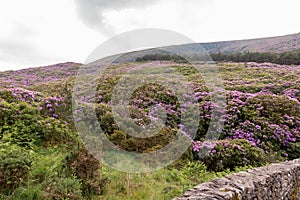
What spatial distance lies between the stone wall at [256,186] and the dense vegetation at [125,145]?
1.39m

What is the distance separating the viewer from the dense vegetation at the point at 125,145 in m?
4.47

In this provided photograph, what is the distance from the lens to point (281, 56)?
34.6 m

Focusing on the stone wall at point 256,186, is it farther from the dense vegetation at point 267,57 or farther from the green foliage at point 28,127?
the dense vegetation at point 267,57

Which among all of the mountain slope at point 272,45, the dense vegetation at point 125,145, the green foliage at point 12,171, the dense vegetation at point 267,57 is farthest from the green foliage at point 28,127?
the mountain slope at point 272,45

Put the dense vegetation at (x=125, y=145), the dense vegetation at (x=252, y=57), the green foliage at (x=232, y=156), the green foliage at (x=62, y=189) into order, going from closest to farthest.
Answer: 1. the green foliage at (x=62, y=189)
2. the dense vegetation at (x=125, y=145)
3. the green foliage at (x=232, y=156)
4. the dense vegetation at (x=252, y=57)

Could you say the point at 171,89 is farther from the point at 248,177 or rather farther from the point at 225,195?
the point at 225,195

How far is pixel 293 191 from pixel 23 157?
5.80m

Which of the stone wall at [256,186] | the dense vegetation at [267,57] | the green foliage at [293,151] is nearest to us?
the stone wall at [256,186]

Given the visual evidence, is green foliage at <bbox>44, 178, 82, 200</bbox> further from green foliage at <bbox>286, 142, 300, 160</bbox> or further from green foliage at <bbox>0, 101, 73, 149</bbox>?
green foliage at <bbox>286, 142, 300, 160</bbox>

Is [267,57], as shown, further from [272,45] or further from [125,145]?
[272,45]

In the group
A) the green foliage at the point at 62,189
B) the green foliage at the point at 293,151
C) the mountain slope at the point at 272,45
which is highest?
the mountain slope at the point at 272,45

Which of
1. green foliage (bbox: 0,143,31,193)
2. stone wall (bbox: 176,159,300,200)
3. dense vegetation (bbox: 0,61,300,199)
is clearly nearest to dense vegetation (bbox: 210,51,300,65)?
dense vegetation (bbox: 0,61,300,199)

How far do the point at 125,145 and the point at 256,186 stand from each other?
157 inches

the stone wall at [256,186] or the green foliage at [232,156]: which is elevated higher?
the stone wall at [256,186]
